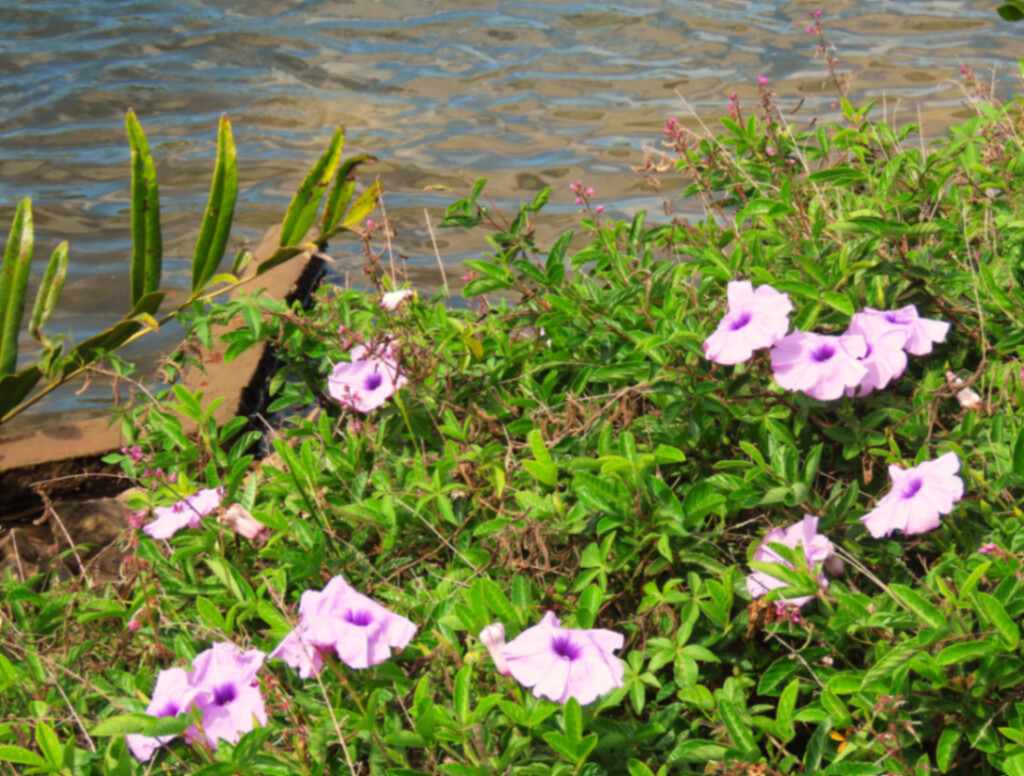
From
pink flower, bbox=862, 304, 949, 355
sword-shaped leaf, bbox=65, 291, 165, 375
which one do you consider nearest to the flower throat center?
pink flower, bbox=862, 304, 949, 355

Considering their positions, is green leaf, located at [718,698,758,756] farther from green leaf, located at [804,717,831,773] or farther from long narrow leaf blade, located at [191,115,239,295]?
long narrow leaf blade, located at [191,115,239,295]

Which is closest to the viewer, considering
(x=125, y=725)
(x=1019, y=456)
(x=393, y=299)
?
(x=125, y=725)

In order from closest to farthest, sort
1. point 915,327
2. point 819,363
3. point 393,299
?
point 819,363, point 915,327, point 393,299

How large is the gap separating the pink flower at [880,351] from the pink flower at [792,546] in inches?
10.7

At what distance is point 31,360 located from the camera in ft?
14.3

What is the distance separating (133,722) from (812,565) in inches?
40.8

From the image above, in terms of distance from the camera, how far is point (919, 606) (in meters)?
1.50

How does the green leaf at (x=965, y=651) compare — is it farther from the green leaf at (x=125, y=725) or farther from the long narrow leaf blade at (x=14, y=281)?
the long narrow leaf blade at (x=14, y=281)

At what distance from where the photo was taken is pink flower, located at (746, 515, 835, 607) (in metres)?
1.70

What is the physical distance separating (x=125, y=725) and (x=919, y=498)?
46.3 inches

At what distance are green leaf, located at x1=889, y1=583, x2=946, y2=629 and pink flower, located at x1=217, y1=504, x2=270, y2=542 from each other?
1097 mm

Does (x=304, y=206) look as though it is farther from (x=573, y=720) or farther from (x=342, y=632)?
(x=573, y=720)

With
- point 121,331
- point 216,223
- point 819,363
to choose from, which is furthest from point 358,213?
point 819,363

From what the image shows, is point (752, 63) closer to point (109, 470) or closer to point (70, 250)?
point (70, 250)
